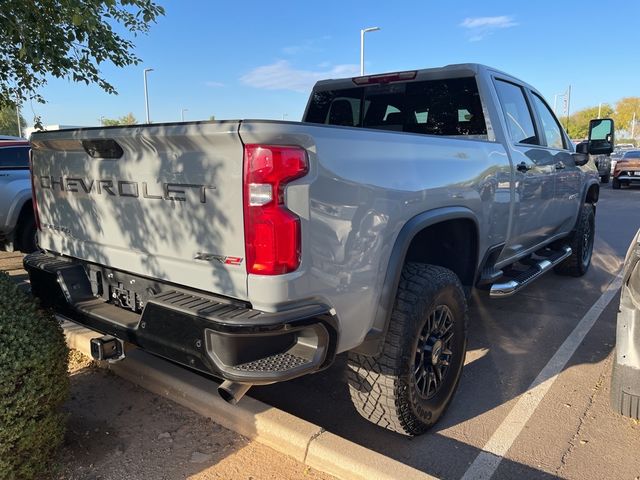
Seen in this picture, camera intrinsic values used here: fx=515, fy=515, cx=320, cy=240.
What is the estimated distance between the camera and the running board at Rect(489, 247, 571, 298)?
11.9 ft

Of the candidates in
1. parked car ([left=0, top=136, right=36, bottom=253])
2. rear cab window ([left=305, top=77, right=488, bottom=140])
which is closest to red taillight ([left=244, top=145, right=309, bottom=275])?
rear cab window ([left=305, top=77, right=488, bottom=140])

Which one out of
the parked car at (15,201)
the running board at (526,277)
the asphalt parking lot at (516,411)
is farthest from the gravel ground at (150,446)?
the parked car at (15,201)

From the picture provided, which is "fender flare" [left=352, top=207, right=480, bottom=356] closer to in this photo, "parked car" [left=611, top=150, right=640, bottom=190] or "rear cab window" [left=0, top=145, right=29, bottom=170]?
"rear cab window" [left=0, top=145, right=29, bottom=170]

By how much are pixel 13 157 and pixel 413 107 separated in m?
6.00

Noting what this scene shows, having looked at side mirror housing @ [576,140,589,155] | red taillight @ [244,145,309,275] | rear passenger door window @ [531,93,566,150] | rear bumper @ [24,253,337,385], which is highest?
rear passenger door window @ [531,93,566,150]

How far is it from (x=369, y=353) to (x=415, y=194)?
0.81m

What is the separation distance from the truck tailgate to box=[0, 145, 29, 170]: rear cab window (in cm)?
499

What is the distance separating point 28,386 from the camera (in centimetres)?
223

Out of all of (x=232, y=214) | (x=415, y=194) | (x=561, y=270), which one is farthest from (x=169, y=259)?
(x=561, y=270)

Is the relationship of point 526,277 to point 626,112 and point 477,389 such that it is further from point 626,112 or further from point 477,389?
point 626,112

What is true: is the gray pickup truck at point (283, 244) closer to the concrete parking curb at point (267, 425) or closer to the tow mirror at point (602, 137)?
the concrete parking curb at point (267, 425)

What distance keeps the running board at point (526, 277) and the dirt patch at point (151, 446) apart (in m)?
1.90

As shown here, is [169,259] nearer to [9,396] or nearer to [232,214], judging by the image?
[232,214]

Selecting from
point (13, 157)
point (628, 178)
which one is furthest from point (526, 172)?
point (628, 178)
